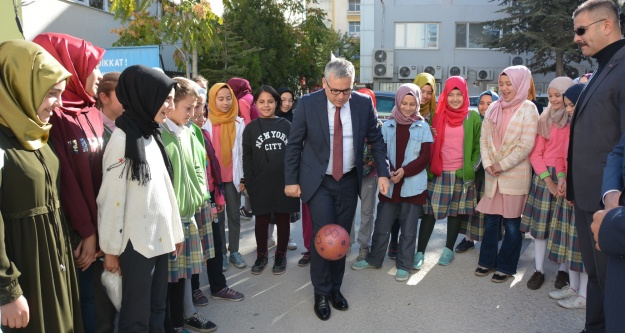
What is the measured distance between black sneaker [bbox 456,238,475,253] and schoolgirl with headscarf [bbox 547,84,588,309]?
119 centimetres

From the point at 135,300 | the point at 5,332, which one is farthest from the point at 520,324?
the point at 5,332

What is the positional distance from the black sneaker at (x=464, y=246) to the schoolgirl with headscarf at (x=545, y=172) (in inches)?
40.3

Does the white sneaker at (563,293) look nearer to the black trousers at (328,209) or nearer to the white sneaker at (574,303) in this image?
the white sneaker at (574,303)

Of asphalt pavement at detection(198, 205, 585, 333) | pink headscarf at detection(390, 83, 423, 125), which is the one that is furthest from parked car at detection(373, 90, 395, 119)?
pink headscarf at detection(390, 83, 423, 125)

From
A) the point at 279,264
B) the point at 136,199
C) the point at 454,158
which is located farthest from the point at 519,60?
the point at 136,199

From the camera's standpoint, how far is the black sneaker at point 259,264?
17.1 feet

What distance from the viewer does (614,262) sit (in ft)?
7.80

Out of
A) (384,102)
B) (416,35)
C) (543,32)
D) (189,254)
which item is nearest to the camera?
(189,254)

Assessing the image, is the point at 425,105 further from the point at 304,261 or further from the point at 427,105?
the point at 304,261

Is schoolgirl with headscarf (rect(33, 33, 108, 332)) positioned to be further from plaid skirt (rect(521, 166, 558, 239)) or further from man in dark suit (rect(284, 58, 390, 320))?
plaid skirt (rect(521, 166, 558, 239))

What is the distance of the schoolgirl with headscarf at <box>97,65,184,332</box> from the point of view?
2865 millimetres

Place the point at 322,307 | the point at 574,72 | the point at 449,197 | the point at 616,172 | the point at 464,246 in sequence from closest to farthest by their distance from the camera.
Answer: the point at 616,172
the point at 322,307
the point at 449,197
the point at 464,246
the point at 574,72

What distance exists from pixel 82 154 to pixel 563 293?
13.3 ft

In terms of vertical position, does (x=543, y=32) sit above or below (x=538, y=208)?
above
